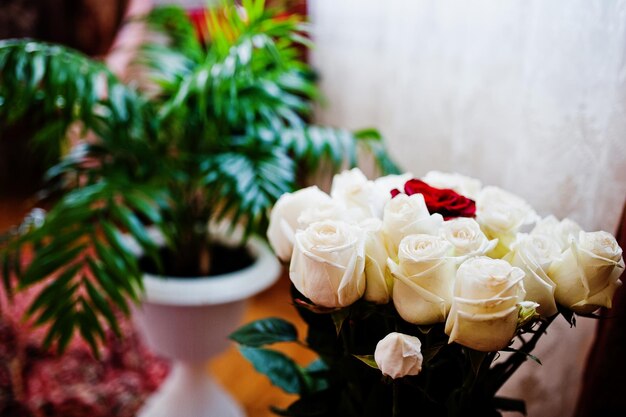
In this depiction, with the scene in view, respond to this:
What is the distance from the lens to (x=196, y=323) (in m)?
1.04

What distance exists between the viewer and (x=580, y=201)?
68 cm

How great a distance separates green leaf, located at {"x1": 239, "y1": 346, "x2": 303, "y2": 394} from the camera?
2.01 ft

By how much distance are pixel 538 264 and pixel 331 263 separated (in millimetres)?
176

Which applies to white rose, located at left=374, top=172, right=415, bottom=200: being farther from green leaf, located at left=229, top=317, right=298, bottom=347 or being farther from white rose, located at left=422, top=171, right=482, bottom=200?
green leaf, located at left=229, top=317, right=298, bottom=347

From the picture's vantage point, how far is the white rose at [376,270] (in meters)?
0.46

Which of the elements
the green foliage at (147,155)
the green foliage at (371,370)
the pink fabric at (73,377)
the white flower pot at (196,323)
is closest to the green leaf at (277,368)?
the green foliage at (371,370)

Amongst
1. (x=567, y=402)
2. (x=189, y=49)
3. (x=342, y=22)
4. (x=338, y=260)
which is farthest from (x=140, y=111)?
(x=567, y=402)

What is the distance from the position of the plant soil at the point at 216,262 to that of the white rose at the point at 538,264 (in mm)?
762

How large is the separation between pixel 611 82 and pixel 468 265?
36 centimetres

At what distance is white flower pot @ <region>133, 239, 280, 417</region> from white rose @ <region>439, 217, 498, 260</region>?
0.62 metres

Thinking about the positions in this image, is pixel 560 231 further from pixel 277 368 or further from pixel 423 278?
pixel 277 368

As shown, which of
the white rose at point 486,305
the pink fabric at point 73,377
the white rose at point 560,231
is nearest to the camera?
the white rose at point 486,305

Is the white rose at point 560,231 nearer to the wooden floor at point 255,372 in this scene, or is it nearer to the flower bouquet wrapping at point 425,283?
the flower bouquet wrapping at point 425,283

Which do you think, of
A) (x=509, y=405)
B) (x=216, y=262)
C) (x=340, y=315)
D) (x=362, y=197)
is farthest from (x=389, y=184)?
(x=216, y=262)
